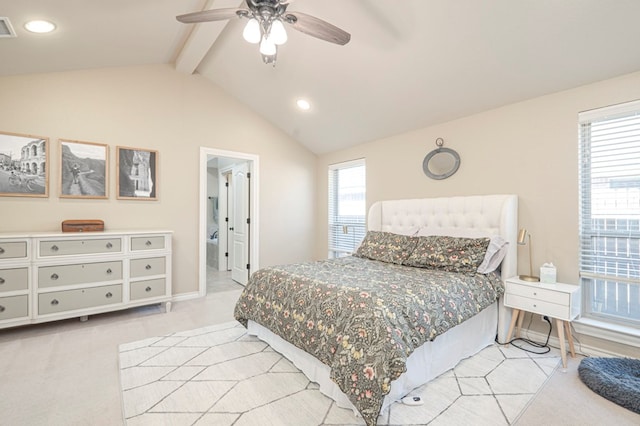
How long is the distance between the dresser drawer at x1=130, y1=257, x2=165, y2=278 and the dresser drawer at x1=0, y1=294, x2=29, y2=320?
89cm

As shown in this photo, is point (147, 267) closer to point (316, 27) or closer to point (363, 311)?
point (363, 311)

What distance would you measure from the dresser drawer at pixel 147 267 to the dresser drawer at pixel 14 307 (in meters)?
0.89

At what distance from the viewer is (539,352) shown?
2631mm

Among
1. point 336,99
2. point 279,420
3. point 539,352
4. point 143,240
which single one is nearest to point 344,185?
point 336,99

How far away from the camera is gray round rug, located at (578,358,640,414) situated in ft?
6.14

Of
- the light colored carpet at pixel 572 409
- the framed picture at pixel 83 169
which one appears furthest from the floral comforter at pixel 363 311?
the framed picture at pixel 83 169

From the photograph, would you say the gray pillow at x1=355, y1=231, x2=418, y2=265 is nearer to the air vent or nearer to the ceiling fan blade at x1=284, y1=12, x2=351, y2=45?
the ceiling fan blade at x1=284, y1=12, x2=351, y2=45

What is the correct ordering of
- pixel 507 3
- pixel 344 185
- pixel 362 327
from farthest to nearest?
pixel 344 185
pixel 507 3
pixel 362 327

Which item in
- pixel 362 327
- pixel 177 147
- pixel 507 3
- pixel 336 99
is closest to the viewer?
pixel 362 327

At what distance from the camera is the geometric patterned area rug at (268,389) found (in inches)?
69.6

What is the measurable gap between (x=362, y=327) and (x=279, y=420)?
2.39ft

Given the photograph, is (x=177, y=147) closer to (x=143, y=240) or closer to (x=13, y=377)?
(x=143, y=240)

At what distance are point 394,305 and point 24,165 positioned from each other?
157 inches

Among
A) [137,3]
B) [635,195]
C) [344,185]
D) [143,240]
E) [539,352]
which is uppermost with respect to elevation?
[137,3]
